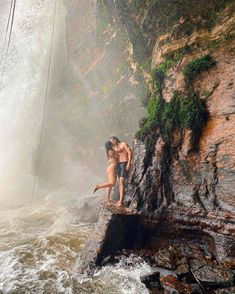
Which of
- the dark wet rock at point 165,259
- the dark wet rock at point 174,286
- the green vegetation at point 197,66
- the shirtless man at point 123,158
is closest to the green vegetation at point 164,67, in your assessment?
the green vegetation at point 197,66

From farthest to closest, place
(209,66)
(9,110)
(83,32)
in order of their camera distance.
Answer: (9,110)
(83,32)
(209,66)

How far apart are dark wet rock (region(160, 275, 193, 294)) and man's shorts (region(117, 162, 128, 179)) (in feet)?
11.5

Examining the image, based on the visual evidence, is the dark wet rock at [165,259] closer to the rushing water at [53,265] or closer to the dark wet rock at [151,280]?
the rushing water at [53,265]

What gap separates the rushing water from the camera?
17.0ft

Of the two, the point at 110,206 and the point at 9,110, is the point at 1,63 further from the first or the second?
the point at 110,206

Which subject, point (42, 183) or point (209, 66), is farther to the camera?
point (42, 183)

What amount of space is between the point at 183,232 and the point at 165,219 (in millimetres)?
570

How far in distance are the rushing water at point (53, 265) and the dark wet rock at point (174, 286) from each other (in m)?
0.45

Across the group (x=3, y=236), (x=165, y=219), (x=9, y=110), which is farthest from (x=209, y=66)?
(x=9, y=110)

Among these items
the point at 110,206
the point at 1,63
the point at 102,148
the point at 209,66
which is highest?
the point at 1,63

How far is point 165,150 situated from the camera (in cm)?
746

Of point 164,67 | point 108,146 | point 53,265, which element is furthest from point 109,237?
point 164,67

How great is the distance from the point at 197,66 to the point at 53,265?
677 cm

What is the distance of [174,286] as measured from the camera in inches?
188
